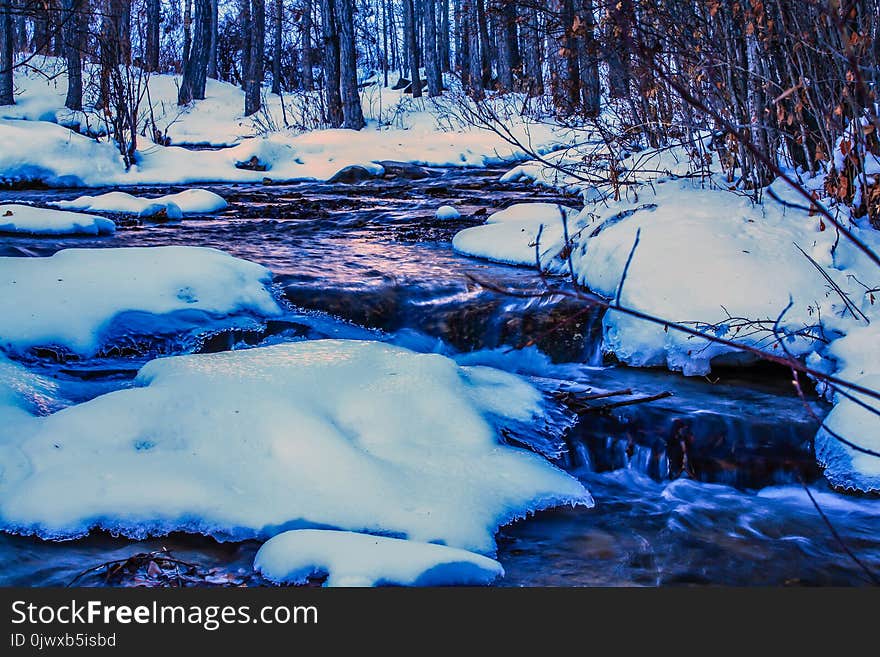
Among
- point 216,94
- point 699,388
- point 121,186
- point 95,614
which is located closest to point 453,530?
point 95,614

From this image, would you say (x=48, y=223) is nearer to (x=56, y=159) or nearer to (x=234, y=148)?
(x=56, y=159)

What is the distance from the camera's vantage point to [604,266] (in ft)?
→ 15.4

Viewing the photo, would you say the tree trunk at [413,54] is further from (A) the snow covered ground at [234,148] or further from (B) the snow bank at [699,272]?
(B) the snow bank at [699,272]

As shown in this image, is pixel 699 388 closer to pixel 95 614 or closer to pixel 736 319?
pixel 736 319

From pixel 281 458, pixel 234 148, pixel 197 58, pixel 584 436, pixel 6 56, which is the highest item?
pixel 197 58

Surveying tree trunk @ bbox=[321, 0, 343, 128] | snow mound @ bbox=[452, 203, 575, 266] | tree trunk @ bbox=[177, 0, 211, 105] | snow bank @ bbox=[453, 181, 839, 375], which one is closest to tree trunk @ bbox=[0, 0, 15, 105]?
tree trunk @ bbox=[177, 0, 211, 105]

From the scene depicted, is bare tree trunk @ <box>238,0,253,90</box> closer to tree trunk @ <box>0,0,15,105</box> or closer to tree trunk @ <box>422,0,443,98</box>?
tree trunk @ <box>422,0,443,98</box>

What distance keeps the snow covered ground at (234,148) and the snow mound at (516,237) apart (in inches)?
29.4

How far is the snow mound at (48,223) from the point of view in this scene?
5988mm

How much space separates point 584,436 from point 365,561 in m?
1.47

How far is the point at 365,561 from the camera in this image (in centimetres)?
208

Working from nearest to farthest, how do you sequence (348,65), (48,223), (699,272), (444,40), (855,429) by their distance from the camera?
(855,429) → (699,272) → (48,223) → (348,65) → (444,40)

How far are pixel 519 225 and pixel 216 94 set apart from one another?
1922 cm

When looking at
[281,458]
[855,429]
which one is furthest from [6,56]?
[855,429]
